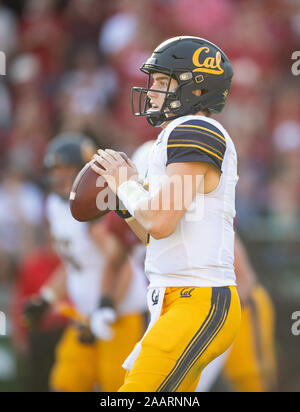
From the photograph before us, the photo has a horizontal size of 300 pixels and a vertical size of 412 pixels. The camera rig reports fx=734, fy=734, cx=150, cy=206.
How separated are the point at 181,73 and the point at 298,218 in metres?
3.32

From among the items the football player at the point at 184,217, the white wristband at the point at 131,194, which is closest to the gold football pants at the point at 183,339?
the football player at the point at 184,217

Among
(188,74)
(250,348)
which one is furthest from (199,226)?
(250,348)

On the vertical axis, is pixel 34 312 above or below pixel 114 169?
below

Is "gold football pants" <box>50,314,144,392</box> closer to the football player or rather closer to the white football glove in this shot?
the white football glove

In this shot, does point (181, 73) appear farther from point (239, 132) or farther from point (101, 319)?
point (239, 132)

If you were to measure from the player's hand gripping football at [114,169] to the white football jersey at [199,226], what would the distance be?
0.33 feet

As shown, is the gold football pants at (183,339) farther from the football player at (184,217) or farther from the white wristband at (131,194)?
the white wristband at (131,194)

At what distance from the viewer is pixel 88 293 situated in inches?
189

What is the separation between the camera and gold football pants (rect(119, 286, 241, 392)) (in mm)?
2566

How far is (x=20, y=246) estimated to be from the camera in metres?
6.25

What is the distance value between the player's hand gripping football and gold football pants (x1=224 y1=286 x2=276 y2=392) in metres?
1.90

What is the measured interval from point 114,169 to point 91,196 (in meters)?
0.16

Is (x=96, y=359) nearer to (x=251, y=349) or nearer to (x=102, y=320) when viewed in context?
(x=102, y=320)

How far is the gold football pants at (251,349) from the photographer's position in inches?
177
